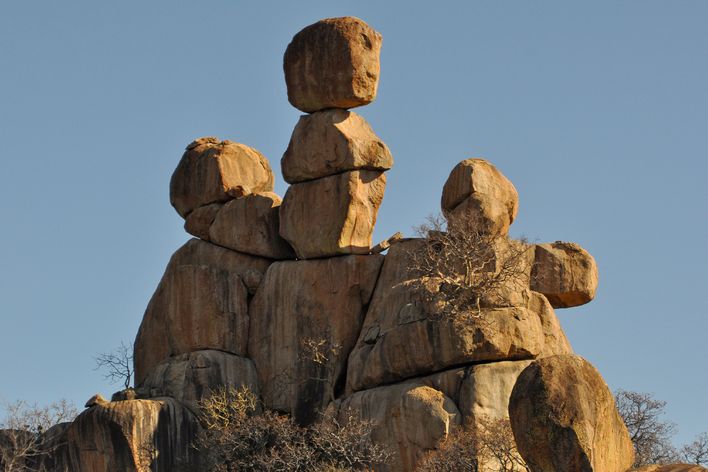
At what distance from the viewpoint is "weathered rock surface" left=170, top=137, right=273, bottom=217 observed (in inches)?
2143

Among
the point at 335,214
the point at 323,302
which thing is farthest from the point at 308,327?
the point at 335,214

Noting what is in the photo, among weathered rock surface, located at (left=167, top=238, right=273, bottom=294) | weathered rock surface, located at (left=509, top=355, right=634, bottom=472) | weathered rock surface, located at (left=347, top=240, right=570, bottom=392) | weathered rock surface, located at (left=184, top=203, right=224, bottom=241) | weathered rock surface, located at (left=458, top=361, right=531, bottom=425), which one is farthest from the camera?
weathered rock surface, located at (left=184, top=203, right=224, bottom=241)

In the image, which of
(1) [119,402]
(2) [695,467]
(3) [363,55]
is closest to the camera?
(2) [695,467]

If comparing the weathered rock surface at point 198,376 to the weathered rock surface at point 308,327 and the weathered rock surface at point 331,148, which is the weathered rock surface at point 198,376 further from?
the weathered rock surface at point 331,148

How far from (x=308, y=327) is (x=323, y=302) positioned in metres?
0.86

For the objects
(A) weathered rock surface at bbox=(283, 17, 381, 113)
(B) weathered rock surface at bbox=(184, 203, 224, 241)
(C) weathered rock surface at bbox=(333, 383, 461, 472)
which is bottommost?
(C) weathered rock surface at bbox=(333, 383, 461, 472)

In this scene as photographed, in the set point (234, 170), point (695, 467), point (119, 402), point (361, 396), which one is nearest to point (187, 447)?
point (119, 402)

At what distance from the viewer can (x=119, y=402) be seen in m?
48.7

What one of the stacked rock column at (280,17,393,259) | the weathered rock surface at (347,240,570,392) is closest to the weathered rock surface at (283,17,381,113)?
the stacked rock column at (280,17,393,259)

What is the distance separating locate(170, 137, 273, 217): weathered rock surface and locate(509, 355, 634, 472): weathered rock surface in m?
26.5

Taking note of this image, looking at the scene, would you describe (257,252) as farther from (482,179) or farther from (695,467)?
(695,467)

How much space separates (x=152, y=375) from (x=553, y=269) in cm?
1228

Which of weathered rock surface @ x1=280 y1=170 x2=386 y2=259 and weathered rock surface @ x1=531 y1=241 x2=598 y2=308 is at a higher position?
weathered rock surface @ x1=280 y1=170 x2=386 y2=259

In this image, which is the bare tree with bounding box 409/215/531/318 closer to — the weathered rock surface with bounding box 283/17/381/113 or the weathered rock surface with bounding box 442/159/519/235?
the weathered rock surface with bounding box 442/159/519/235
